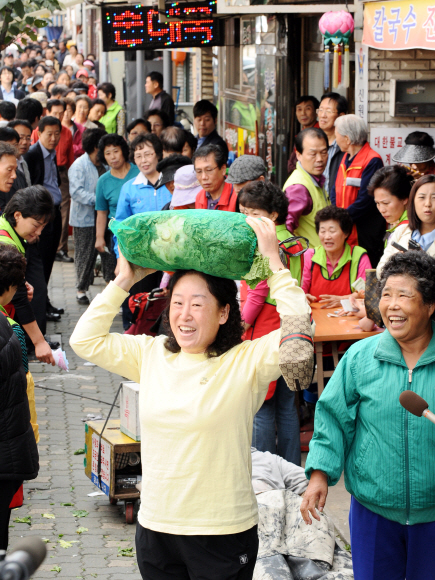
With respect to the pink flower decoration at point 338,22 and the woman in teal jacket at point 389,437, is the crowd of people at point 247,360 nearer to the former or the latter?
the woman in teal jacket at point 389,437

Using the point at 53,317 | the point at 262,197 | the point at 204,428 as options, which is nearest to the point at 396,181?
the point at 262,197

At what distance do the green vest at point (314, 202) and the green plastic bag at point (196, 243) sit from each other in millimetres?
3791

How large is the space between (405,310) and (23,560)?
2016 mm


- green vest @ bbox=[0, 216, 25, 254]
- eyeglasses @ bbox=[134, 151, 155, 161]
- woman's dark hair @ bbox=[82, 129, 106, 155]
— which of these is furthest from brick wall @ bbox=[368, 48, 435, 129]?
green vest @ bbox=[0, 216, 25, 254]

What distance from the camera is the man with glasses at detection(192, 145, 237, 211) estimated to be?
634 cm

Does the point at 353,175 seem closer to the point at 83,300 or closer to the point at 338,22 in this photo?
the point at 338,22

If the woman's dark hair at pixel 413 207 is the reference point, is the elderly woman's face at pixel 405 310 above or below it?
below

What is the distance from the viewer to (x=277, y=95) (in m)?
10.7

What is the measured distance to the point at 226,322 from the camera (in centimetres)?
301

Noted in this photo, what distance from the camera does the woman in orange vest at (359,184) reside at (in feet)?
23.0

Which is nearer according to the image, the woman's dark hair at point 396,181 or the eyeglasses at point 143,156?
the woman's dark hair at point 396,181

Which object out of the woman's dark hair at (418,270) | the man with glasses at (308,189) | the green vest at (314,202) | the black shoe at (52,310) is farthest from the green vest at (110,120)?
the woman's dark hair at (418,270)

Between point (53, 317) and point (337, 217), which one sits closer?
point (337, 217)

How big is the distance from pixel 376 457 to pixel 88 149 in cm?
727
